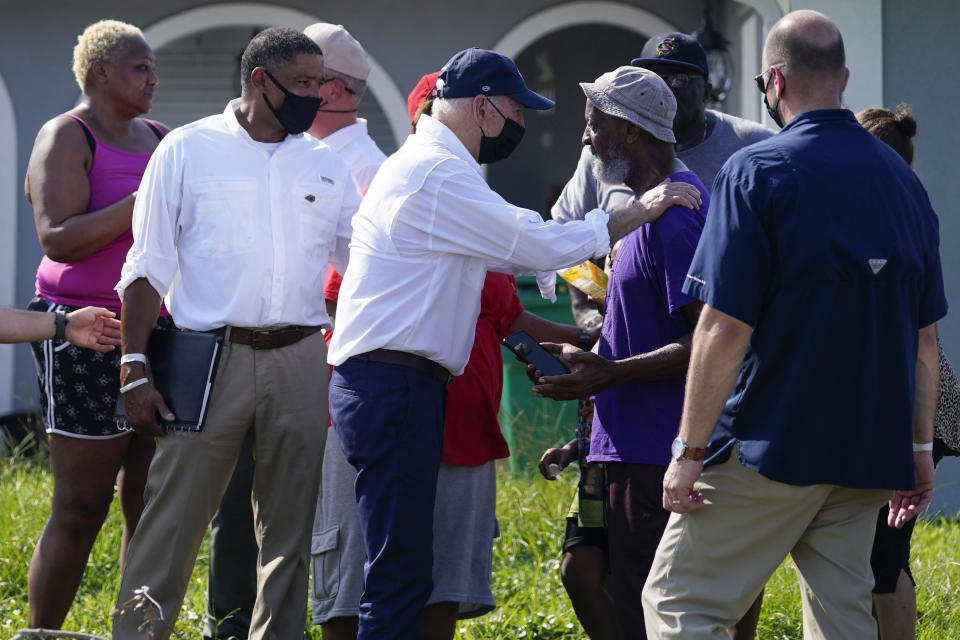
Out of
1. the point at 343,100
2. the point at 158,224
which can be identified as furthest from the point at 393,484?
the point at 343,100

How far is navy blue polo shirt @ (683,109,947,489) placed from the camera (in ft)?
8.84

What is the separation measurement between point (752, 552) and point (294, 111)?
191cm

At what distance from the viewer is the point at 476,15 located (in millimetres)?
8695

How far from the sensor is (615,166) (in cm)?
343

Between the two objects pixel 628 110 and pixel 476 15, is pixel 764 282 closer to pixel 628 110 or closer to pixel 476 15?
pixel 628 110

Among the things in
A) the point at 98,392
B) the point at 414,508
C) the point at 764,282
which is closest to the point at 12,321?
the point at 98,392

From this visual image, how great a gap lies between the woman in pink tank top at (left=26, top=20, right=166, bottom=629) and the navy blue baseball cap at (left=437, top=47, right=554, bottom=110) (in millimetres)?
1262

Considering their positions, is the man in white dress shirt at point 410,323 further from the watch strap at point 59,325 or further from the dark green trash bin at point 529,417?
the dark green trash bin at point 529,417

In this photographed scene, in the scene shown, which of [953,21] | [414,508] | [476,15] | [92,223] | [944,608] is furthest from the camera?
[476,15]

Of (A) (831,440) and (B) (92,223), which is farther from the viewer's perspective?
(B) (92,223)

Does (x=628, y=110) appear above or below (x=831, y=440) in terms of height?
above

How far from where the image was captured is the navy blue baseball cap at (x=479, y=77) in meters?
3.33

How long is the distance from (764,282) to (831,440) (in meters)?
0.40

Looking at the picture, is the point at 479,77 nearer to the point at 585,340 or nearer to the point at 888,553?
the point at 585,340
